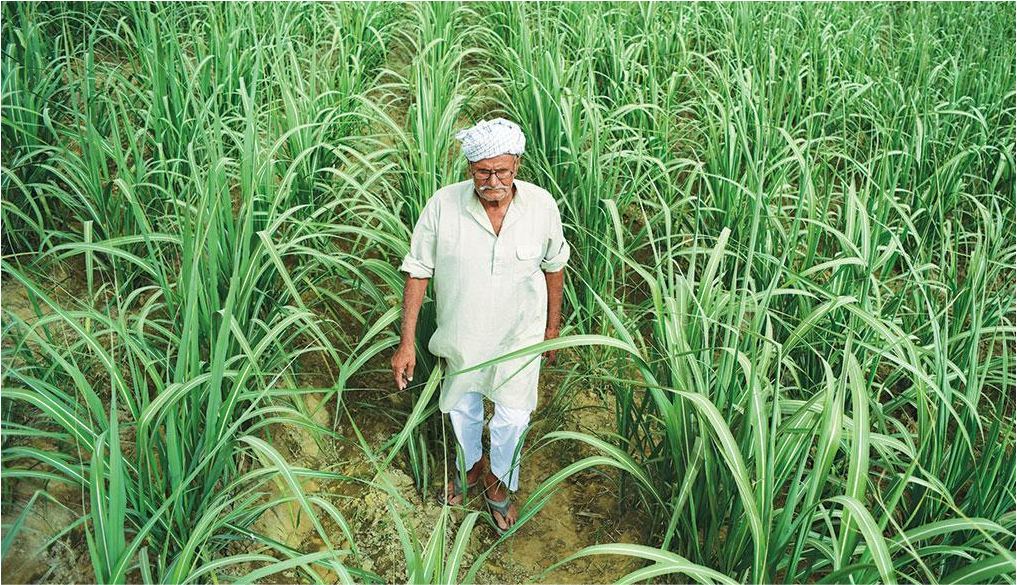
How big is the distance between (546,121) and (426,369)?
923mm

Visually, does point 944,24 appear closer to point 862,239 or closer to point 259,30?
point 862,239

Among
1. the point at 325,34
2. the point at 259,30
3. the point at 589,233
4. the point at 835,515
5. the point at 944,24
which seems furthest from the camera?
the point at 944,24

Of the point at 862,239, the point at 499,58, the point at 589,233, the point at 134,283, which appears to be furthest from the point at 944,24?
the point at 134,283

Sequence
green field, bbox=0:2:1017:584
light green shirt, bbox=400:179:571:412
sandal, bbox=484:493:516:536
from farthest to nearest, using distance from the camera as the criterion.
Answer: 1. sandal, bbox=484:493:516:536
2. light green shirt, bbox=400:179:571:412
3. green field, bbox=0:2:1017:584

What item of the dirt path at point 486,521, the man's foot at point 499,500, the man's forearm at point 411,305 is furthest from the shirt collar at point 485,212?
the man's foot at point 499,500

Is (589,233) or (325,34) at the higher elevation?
(325,34)

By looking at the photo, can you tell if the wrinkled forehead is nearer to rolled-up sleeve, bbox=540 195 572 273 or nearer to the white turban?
the white turban

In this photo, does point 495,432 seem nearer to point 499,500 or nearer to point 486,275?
point 499,500

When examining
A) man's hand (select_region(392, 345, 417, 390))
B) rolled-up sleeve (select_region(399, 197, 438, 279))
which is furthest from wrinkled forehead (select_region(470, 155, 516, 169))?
man's hand (select_region(392, 345, 417, 390))

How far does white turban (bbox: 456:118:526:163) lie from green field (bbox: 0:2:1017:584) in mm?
390

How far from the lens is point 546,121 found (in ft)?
7.20

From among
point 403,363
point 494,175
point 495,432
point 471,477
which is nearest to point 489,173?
point 494,175

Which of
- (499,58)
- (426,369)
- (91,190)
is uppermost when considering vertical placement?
(499,58)

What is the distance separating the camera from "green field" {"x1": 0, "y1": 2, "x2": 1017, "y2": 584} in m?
1.19
